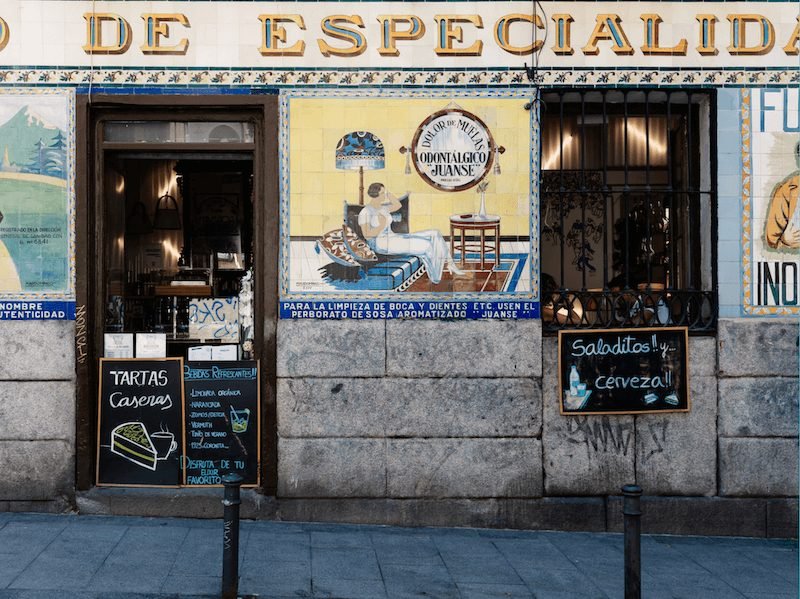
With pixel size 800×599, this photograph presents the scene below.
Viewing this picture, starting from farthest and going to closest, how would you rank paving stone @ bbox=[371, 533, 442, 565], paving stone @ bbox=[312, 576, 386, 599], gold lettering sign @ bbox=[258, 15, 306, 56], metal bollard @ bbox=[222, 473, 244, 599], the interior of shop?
the interior of shop < gold lettering sign @ bbox=[258, 15, 306, 56] < paving stone @ bbox=[371, 533, 442, 565] < paving stone @ bbox=[312, 576, 386, 599] < metal bollard @ bbox=[222, 473, 244, 599]

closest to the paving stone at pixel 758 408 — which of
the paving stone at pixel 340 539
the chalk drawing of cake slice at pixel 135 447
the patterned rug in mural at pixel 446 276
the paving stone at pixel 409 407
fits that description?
the paving stone at pixel 409 407

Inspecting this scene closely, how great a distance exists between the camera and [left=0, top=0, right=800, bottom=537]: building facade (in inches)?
295

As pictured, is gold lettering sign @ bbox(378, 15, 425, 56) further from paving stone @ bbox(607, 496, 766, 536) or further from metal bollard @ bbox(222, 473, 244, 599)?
paving stone @ bbox(607, 496, 766, 536)

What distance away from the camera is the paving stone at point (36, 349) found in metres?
7.43

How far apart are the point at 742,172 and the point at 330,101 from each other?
3.92 meters

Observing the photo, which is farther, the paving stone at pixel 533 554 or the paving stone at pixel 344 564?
the paving stone at pixel 533 554

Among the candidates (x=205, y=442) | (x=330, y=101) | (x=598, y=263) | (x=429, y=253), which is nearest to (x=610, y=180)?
(x=598, y=263)

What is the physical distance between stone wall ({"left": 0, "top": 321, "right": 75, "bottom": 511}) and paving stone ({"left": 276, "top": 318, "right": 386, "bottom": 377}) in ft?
6.52

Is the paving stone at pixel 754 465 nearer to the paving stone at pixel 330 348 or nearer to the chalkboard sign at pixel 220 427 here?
the paving stone at pixel 330 348

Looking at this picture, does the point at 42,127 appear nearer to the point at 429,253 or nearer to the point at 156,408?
the point at 156,408

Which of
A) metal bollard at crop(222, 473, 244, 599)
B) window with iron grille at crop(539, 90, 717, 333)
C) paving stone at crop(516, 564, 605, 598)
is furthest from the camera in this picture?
window with iron grille at crop(539, 90, 717, 333)

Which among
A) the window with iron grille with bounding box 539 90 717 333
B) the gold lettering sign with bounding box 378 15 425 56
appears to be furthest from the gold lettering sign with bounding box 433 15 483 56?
the window with iron grille with bounding box 539 90 717 333

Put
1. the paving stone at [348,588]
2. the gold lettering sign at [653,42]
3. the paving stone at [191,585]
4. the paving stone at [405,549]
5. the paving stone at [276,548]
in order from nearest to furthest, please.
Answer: the paving stone at [191,585]
the paving stone at [348,588]
the paving stone at [276,548]
the paving stone at [405,549]
the gold lettering sign at [653,42]

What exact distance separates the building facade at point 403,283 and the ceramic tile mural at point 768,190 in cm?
2
